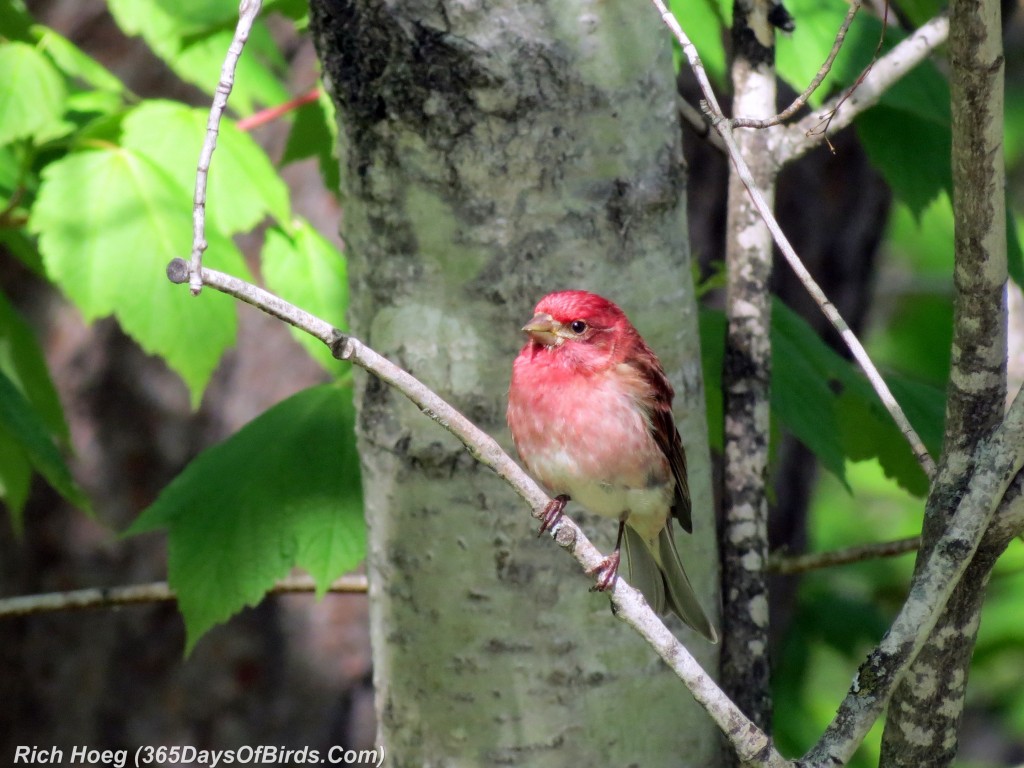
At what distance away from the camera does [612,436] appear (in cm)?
235

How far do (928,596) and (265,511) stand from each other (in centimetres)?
153

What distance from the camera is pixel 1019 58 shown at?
9672 mm

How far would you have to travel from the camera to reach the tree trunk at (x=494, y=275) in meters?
2.05

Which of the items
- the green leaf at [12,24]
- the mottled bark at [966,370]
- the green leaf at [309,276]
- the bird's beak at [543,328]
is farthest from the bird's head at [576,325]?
the green leaf at [12,24]

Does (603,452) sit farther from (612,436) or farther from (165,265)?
(165,265)

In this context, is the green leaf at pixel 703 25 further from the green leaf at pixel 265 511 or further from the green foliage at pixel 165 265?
the green leaf at pixel 265 511

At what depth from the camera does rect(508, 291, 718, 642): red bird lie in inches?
84.9

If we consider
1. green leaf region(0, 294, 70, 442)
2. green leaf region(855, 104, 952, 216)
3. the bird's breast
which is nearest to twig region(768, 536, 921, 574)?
the bird's breast

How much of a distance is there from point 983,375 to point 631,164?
2.38 feet

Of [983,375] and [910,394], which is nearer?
[983,375]

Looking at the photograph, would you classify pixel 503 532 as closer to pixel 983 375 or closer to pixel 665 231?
pixel 665 231

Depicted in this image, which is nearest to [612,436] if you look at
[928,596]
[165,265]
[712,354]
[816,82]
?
[712,354]

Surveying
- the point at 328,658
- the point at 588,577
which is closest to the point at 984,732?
the point at 328,658

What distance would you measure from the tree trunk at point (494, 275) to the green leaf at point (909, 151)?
858 millimetres
